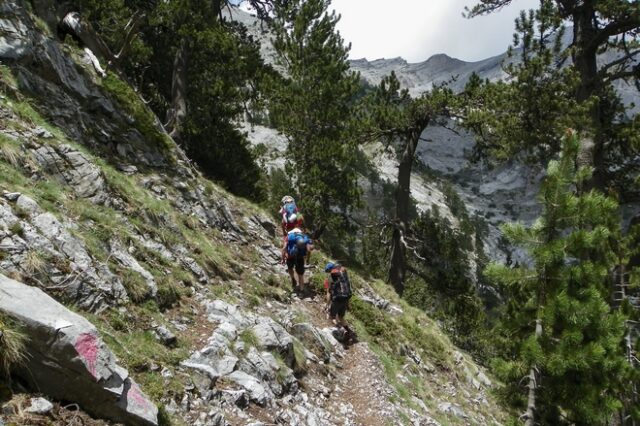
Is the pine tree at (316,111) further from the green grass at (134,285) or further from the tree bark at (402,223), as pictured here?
the green grass at (134,285)

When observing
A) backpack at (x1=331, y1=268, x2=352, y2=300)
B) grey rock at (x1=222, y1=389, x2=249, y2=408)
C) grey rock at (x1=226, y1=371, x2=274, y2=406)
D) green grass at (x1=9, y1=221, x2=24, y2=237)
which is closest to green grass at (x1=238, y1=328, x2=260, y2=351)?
grey rock at (x1=226, y1=371, x2=274, y2=406)

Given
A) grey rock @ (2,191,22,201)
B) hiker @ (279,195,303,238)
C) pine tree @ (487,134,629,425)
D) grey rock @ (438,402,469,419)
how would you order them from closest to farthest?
grey rock @ (2,191,22,201) → pine tree @ (487,134,629,425) → grey rock @ (438,402,469,419) → hiker @ (279,195,303,238)

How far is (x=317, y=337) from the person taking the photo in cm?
987

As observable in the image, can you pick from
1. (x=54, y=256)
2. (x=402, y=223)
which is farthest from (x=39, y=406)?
(x=402, y=223)

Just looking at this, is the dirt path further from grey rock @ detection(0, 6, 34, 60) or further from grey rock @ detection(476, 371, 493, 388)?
grey rock @ detection(0, 6, 34, 60)

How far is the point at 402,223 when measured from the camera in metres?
20.0

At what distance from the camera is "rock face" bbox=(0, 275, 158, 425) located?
4293mm

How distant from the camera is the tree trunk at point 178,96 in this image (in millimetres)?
17733

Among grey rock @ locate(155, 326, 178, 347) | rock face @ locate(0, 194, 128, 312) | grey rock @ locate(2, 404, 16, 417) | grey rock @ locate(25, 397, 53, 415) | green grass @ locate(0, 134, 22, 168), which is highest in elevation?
green grass @ locate(0, 134, 22, 168)

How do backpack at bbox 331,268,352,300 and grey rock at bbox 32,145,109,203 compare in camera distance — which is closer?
grey rock at bbox 32,145,109,203

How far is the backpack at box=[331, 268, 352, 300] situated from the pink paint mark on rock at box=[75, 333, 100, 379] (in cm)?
709

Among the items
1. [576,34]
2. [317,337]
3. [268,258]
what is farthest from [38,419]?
[576,34]

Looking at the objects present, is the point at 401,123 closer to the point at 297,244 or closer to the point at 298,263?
the point at 297,244

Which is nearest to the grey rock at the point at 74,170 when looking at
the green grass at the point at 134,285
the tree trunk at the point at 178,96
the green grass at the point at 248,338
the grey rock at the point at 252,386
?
the green grass at the point at 134,285
